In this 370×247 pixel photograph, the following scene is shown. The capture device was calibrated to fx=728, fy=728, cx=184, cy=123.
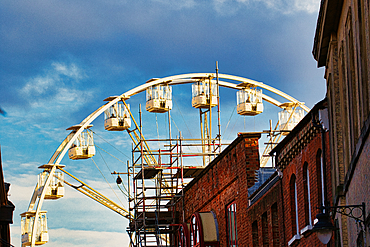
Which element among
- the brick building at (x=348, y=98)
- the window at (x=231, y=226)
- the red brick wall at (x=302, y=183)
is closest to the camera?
the brick building at (x=348, y=98)

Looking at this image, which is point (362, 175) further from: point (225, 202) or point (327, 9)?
point (225, 202)

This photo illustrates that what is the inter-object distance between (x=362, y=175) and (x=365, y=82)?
4.36 ft

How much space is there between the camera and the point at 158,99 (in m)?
51.8

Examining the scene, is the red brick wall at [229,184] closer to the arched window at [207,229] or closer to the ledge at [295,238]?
the arched window at [207,229]

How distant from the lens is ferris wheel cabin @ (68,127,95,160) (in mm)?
57875

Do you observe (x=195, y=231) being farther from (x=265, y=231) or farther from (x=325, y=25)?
(x=325, y=25)

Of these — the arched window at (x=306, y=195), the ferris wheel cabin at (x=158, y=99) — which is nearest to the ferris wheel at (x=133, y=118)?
the ferris wheel cabin at (x=158, y=99)

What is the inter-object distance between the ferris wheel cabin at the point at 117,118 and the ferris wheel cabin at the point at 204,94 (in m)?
5.24

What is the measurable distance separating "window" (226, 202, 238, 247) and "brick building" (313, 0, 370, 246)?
12.0 m

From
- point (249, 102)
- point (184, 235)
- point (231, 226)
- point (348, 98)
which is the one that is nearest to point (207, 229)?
point (231, 226)

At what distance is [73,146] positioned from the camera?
5809 centimetres

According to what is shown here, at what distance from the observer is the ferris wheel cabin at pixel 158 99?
51.8m

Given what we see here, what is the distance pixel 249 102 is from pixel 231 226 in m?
28.9

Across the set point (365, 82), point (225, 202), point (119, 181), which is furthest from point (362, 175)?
point (119, 181)
